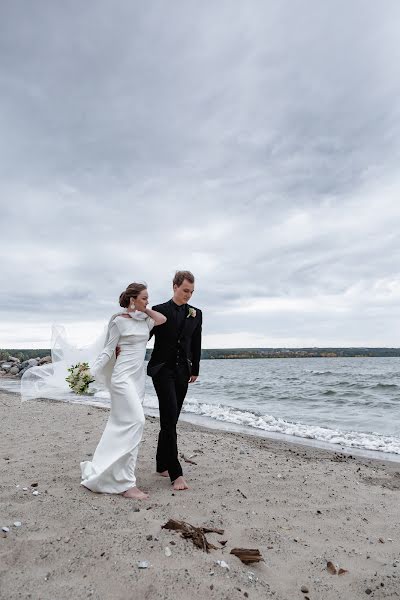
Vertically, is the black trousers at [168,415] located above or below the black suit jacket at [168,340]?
below

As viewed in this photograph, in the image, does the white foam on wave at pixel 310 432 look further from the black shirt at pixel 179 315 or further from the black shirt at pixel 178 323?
the black shirt at pixel 179 315

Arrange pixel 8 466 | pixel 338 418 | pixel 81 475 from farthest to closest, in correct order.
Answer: pixel 338 418
pixel 8 466
pixel 81 475

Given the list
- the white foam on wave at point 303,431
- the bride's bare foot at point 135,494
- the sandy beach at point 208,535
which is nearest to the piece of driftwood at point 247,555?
the sandy beach at point 208,535

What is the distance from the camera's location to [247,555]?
3123 mm

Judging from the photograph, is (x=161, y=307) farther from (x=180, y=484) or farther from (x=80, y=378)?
(x=180, y=484)

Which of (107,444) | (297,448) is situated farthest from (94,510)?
(297,448)

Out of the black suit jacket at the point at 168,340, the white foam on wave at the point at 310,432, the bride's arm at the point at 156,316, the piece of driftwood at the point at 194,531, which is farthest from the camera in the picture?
the white foam on wave at the point at 310,432

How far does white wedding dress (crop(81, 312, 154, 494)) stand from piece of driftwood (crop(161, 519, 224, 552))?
0.90 m

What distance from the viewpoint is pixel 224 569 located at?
9.64ft

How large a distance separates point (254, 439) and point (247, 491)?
12.4 feet

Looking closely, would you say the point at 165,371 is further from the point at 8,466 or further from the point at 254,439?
the point at 254,439

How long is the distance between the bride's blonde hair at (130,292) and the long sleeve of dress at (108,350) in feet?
0.85

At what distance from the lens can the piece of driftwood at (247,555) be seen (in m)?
3.09

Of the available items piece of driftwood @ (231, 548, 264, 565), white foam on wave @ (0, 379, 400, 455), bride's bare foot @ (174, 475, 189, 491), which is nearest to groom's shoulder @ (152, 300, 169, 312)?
bride's bare foot @ (174, 475, 189, 491)
